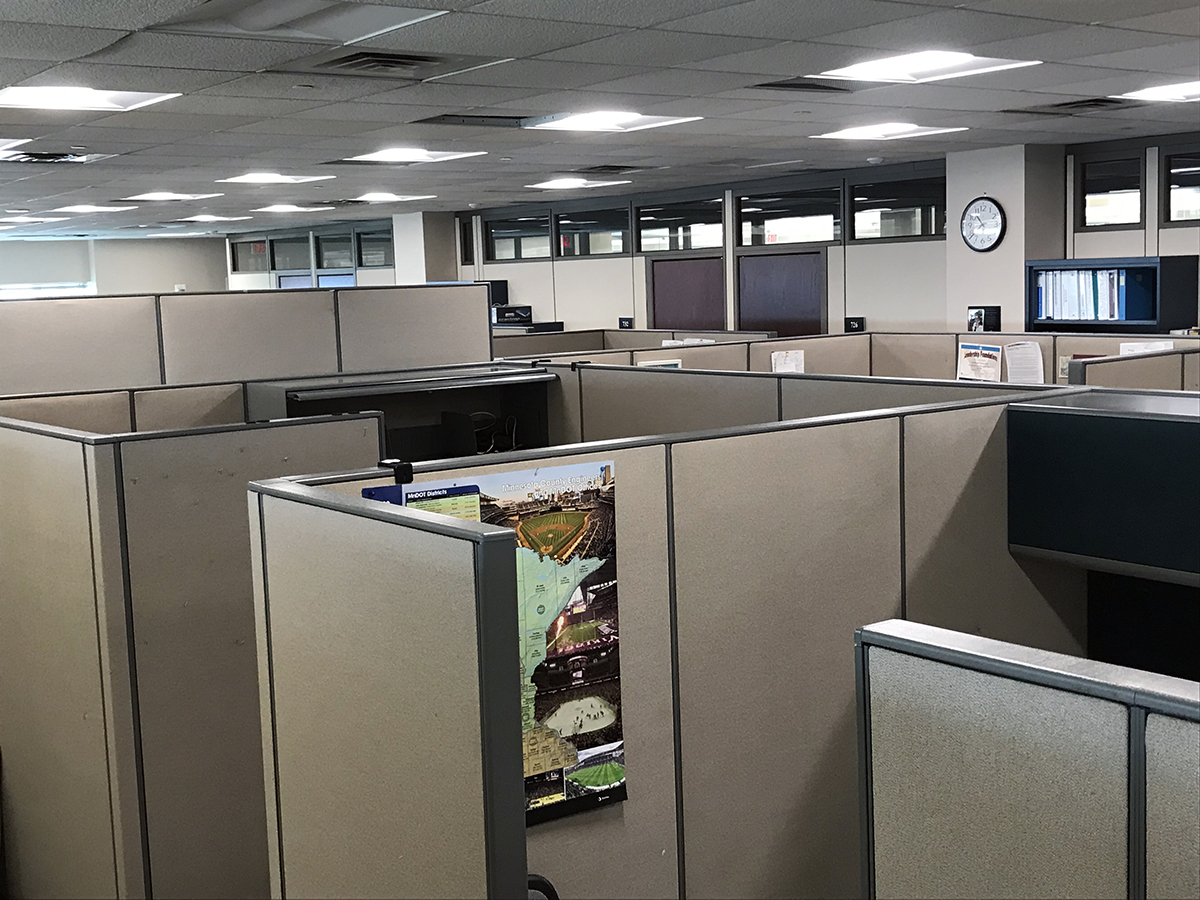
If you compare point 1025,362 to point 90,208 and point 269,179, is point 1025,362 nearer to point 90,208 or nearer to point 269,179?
point 269,179

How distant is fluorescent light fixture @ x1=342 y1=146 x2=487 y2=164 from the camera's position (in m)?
6.90

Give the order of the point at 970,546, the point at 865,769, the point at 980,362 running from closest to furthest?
the point at 865,769
the point at 970,546
the point at 980,362

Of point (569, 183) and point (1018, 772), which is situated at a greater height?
point (569, 183)

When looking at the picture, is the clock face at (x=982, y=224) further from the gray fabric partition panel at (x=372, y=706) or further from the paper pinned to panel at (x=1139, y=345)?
the gray fabric partition panel at (x=372, y=706)

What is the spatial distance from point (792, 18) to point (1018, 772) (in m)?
2.97

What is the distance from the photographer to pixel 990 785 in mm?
1111

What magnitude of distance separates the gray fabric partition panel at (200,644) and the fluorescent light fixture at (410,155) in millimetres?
4339

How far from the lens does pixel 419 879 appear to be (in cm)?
143

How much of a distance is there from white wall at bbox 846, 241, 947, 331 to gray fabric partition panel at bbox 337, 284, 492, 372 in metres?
4.35

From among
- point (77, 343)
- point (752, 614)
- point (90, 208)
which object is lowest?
point (752, 614)

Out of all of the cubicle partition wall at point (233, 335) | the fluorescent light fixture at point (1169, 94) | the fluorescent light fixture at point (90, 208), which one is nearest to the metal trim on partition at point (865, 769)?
the cubicle partition wall at point (233, 335)

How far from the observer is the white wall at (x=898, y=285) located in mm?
8617

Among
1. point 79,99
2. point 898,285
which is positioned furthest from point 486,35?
point 898,285

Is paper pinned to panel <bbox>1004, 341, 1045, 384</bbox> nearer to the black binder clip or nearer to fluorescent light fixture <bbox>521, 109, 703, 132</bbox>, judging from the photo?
fluorescent light fixture <bbox>521, 109, 703, 132</bbox>
